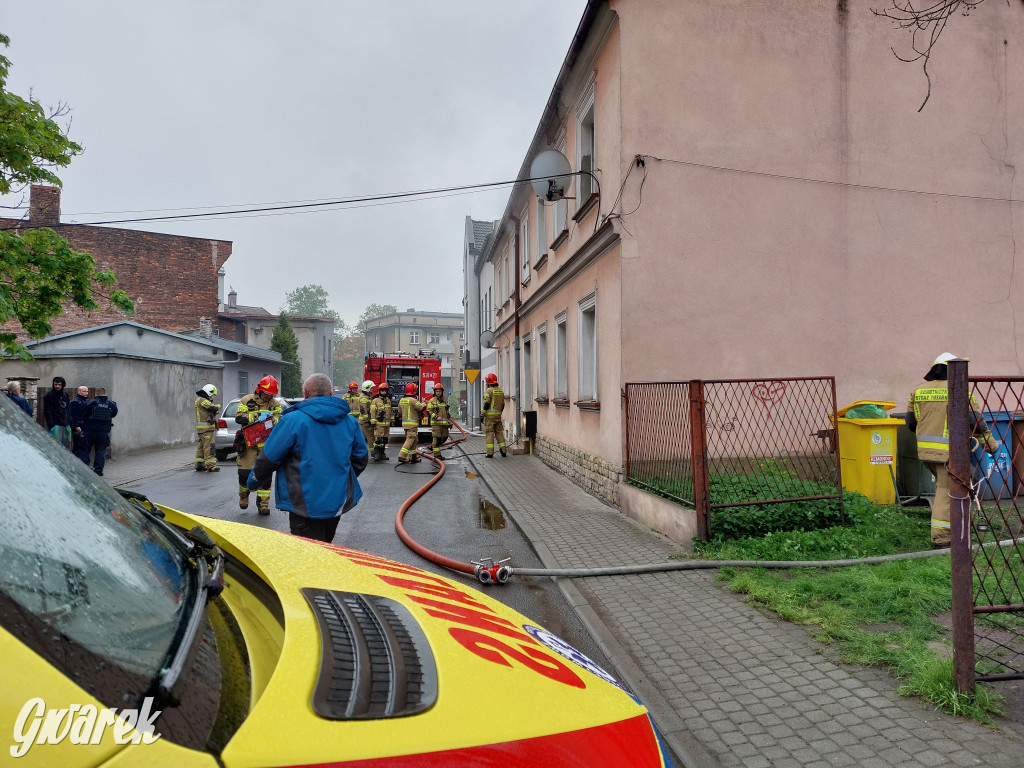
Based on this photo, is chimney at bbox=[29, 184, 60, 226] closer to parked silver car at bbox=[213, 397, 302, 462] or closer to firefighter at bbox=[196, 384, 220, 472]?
parked silver car at bbox=[213, 397, 302, 462]

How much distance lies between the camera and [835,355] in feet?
30.5

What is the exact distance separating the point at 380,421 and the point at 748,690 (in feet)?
43.8

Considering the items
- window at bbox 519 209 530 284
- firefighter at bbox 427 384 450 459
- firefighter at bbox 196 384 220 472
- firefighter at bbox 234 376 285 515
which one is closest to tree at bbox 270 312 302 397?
window at bbox 519 209 530 284

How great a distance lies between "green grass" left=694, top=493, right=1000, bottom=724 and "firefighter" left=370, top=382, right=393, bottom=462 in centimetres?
1080

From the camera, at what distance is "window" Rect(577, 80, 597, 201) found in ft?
34.7

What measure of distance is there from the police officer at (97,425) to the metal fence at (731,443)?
9650mm

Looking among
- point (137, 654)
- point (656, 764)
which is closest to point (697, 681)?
point (656, 764)

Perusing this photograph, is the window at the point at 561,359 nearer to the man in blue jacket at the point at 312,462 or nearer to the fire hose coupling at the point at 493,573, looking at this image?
the fire hose coupling at the point at 493,573

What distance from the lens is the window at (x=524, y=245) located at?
55.6ft

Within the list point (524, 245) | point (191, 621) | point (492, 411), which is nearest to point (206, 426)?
point (492, 411)

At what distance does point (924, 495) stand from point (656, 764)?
786cm

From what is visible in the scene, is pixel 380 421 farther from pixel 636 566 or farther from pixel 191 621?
pixel 191 621

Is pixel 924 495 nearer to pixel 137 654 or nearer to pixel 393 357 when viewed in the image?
pixel 137 654

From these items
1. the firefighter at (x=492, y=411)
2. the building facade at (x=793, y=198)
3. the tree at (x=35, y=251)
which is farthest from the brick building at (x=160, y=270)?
the building facade at (x=793, y=198)
